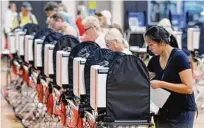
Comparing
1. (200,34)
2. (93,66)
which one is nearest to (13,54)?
(200,34)

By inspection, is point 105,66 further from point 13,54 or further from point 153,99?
point 13,54

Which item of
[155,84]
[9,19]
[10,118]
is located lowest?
[10,118]

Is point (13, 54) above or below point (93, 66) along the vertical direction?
below


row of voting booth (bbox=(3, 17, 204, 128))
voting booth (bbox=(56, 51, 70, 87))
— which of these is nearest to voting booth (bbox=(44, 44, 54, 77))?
row of voting booth (bbox=(3, 17, 204, 128))

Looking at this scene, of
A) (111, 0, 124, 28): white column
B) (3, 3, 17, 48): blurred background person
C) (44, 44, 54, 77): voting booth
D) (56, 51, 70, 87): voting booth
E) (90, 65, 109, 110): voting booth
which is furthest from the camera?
(111, 0, 124, 28): white column

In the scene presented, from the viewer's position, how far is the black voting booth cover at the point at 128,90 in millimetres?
4930

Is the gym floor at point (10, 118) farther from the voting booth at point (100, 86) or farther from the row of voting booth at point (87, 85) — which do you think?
the voting booth at point (100, 86)

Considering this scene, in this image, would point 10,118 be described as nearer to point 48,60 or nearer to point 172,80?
point 48,60

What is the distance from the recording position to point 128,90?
500 cm

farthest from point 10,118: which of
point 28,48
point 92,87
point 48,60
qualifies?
point 92,87

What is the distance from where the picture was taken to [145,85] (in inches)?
197

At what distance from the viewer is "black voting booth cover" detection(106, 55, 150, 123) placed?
16.2 ft

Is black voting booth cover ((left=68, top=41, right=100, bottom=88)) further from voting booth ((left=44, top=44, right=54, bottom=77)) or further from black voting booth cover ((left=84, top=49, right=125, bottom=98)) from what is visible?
voting booth ((left=44, top=44, right=54, bottom=77))

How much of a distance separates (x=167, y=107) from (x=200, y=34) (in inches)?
234
